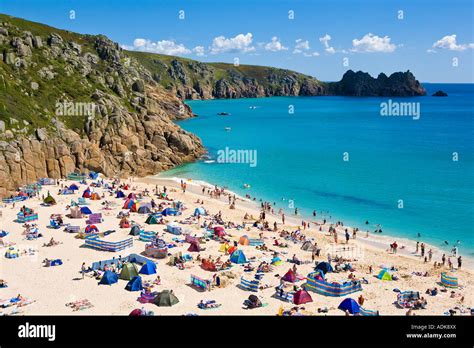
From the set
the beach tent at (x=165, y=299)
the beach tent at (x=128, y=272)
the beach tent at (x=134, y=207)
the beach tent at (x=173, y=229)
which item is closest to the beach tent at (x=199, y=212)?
the beach tent at (x=173, y=229)

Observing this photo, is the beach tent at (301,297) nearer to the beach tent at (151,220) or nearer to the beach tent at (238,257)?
the beach tent at (238,257)

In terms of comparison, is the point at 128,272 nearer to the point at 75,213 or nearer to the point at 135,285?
the point at 135,285

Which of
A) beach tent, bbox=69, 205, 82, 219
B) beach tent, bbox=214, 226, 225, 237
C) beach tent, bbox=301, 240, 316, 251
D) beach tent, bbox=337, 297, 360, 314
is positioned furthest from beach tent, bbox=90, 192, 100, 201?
beach tent, bbox=337, 297, 360, 314

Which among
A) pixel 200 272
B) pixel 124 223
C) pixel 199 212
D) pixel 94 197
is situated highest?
pixel 94 197

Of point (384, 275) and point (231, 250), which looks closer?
point (384, 275)

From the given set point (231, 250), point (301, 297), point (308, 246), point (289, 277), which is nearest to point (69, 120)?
point (231, 250)

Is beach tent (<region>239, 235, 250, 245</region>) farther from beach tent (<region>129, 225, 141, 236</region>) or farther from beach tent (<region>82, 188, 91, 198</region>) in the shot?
beach tent (<region>82, 188, 91, 198</region>)
